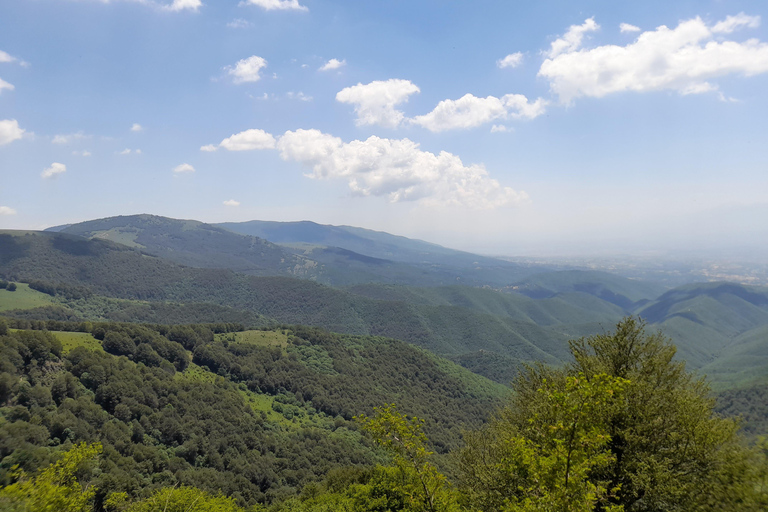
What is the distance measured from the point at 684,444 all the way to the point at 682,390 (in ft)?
10.2

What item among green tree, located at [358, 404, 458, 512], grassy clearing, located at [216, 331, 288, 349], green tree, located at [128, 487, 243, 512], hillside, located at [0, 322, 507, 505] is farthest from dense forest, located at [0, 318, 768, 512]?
grassy clearing, located at [216, 331, 288, 349]

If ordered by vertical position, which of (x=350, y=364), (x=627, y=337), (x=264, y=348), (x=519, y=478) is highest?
(x=627, y=337)

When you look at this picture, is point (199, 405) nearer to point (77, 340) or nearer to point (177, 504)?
point (77, 340)

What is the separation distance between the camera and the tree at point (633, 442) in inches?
415

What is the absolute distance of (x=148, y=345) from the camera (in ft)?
311

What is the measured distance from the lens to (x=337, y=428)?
10669 centimetres

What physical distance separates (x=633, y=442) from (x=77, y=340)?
10850 centimetres

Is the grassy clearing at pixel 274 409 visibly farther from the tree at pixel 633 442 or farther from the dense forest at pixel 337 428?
the tree at pixel 633 442

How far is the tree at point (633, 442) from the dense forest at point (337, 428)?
0.09m

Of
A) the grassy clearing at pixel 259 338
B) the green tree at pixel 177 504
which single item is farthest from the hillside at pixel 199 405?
the green tree at pixel 177 504

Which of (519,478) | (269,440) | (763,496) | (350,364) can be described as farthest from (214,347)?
(763,496)

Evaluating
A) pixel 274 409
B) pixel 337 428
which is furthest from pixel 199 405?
pixel 337 428

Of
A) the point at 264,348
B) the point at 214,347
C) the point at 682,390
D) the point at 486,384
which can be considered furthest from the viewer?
the point at 486,384

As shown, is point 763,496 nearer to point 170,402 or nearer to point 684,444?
point 684,444
